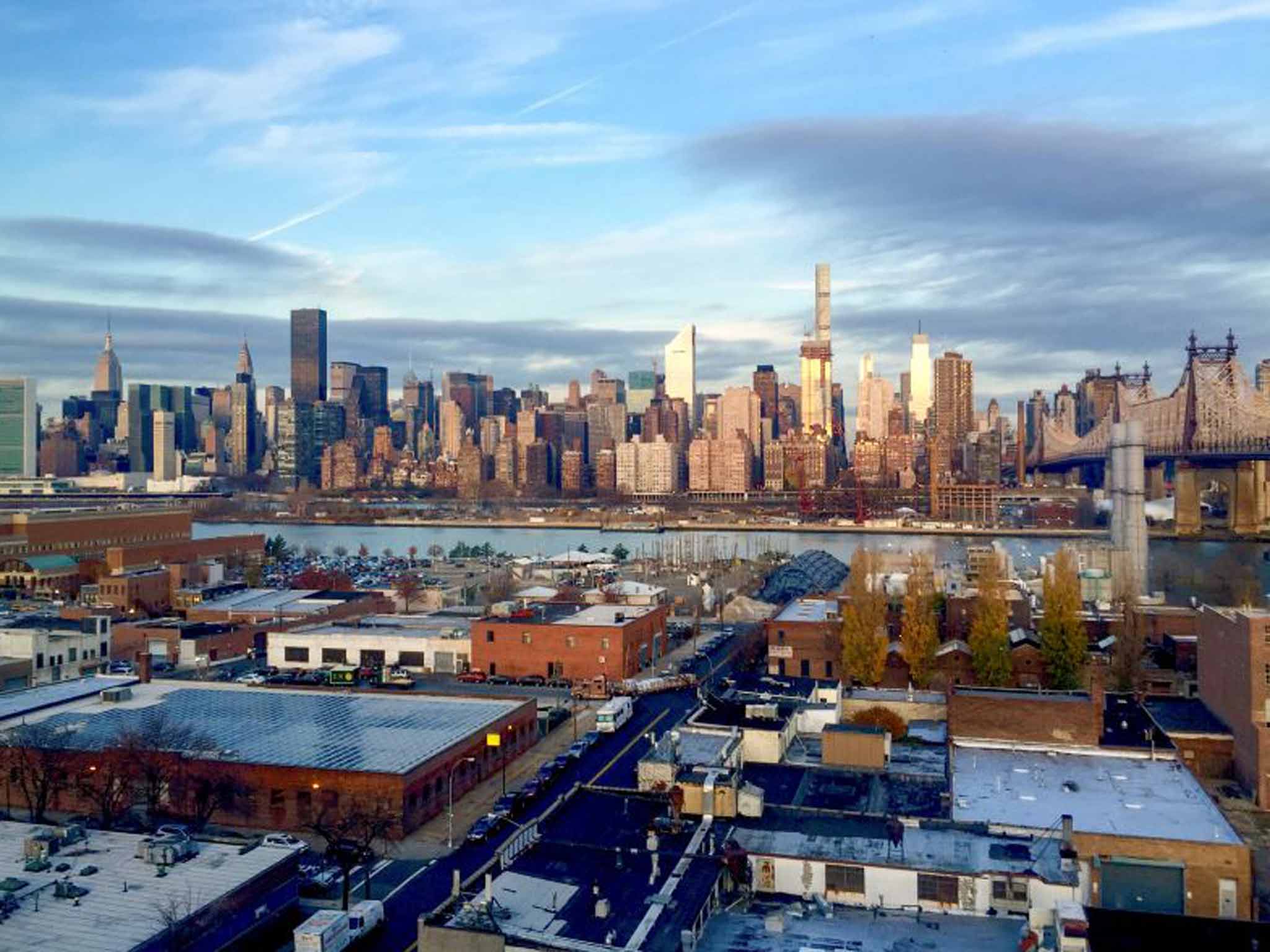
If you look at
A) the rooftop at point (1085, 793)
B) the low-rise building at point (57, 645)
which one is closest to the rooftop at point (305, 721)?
the low-rise building at point (57, 645)

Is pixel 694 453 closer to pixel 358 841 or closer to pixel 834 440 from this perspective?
pixel 834 440

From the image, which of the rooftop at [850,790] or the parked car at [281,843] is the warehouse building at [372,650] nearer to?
the parked car at [281,843]

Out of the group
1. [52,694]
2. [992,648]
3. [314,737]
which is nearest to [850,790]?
[314,737]

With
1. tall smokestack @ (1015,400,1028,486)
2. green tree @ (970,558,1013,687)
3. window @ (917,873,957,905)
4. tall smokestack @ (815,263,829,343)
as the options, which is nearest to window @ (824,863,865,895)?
window @ (917,873,957,905)

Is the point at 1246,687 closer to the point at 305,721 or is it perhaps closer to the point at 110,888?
the point at 305,721

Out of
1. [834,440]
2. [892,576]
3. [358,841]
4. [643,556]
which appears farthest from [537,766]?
[834,440]

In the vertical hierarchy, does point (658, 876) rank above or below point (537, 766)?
above

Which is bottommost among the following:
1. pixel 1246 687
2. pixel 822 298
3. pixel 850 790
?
pixel 850 790

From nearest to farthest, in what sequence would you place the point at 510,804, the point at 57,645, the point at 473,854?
the point at 473,854 < the point at 510,804 < the point at 57,645
